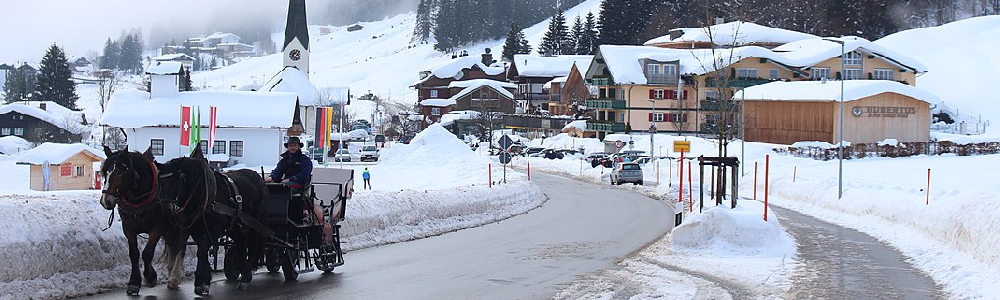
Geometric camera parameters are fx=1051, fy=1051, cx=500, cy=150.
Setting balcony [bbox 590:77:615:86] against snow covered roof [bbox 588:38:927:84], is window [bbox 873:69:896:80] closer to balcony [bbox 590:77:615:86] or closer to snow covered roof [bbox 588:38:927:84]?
snow covered roof [bbox 588:38:927:84]

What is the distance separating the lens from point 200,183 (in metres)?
12.3

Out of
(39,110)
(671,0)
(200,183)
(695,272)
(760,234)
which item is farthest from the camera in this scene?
(671,0)

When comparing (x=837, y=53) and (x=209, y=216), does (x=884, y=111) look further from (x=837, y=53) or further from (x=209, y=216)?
(x=209, y=216)

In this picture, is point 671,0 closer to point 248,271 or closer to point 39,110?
point 39,110

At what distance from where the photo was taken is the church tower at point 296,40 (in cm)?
10969

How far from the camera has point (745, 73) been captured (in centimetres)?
9012

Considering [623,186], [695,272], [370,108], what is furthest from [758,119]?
[370,108]

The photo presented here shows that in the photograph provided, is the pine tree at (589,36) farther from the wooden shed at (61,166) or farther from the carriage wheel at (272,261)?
the carriage wheel at (272,261)

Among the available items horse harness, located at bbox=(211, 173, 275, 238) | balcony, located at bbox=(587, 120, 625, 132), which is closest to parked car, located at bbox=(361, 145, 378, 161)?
balcony, located at bbox=(587, 120, 625, 132)

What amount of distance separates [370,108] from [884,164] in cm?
12271

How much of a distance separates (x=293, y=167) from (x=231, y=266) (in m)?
1.92

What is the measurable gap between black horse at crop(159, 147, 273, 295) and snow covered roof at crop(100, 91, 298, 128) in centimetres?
5252

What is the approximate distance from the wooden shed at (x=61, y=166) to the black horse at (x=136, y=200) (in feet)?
136

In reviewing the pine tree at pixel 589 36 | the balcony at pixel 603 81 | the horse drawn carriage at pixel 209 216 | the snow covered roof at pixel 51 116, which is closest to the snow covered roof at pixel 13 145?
the snow covered roof at pixel 51 116
